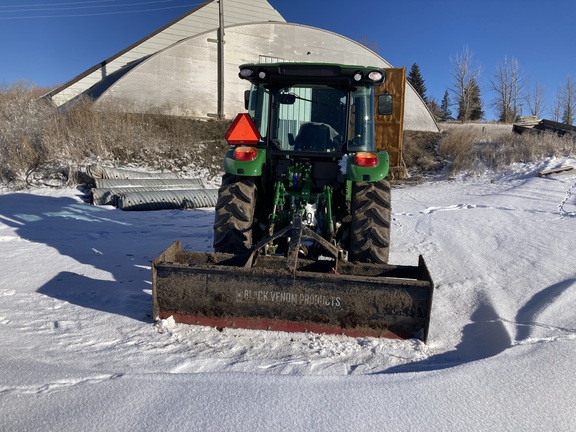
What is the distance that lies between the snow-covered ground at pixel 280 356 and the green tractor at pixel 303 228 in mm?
164

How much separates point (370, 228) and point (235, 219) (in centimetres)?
120

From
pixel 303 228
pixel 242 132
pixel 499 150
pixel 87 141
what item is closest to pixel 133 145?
pixel 87 141

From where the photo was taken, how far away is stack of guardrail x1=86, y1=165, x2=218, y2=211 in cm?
870

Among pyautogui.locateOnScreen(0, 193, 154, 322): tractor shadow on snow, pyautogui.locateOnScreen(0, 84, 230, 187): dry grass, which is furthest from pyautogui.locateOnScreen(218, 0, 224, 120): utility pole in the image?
pyautogui.locateOnScreen(0, 193, 154, 322): tractor shadow on snow

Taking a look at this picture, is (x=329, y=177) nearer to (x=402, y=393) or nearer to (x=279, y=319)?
(x=279, y=319)

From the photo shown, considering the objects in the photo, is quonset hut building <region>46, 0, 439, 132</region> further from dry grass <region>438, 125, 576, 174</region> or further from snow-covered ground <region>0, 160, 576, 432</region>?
snow-covered ground <region>0, 160, 576, 432</region>

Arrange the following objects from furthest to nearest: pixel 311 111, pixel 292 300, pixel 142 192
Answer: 1. pixel 142 192
2. pixel 311 111
3. pixel 292 300

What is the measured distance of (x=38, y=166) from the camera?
11500 mm

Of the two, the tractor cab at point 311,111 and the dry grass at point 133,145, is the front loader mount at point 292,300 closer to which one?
the tractor cab at point 311,111

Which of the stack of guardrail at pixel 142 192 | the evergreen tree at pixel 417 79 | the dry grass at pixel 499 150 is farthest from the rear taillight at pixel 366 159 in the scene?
the evergreen tree at pixel 417 79

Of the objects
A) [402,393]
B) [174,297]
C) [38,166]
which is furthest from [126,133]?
[402,393]

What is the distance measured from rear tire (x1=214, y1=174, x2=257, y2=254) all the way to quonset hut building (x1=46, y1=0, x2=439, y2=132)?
12772 mm

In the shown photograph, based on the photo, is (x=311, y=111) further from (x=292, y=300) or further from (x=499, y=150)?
(x=499, y=150)

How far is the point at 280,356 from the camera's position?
9.25 ft
